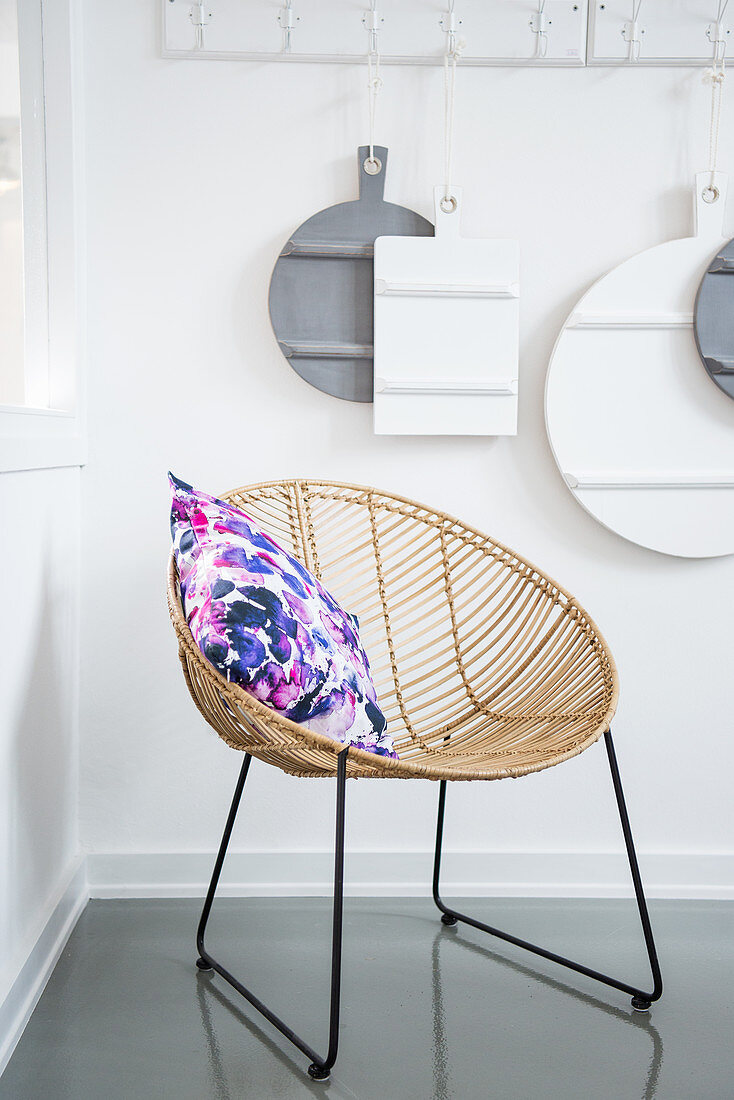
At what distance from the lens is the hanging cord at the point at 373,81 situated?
183 centimetres

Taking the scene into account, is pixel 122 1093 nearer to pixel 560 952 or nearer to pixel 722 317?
pixel 560 952

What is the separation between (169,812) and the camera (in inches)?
77.0

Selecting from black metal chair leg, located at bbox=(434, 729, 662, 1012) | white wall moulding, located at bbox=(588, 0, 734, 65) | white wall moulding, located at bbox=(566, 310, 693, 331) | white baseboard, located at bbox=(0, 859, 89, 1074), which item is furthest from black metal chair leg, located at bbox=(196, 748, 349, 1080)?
white wall moulding, located at bbox=(588, 0, 734, 65)

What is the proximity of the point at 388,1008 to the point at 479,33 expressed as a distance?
5.86 ft

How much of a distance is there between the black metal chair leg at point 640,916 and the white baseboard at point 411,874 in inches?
3.7


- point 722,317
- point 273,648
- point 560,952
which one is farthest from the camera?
point 722,317

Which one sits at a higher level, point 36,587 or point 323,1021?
point 36,587

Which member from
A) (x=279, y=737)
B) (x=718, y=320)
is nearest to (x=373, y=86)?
(x=718, y=320)

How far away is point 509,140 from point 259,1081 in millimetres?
1716

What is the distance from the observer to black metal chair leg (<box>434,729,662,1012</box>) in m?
1.50

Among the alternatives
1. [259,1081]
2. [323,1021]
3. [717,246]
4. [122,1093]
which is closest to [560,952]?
[323,1021]

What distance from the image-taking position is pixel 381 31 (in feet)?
6.05

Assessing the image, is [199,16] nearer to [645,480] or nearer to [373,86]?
[373,86]

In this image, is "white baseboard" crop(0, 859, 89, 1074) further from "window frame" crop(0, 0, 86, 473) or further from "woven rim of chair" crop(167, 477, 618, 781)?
"window frame" crop(0, 0, 86, 473)
